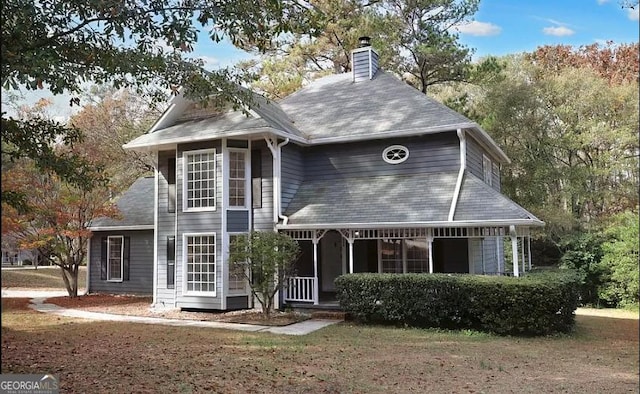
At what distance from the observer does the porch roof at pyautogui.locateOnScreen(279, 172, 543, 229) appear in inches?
445

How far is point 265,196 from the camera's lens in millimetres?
13406

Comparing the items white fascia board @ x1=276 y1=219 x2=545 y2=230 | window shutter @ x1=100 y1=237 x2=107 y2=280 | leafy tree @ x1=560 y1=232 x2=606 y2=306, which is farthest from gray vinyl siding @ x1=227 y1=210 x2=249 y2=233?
leafy tree @ x1=560 y1=232 x2=606 y2=306

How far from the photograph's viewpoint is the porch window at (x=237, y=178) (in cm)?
1336

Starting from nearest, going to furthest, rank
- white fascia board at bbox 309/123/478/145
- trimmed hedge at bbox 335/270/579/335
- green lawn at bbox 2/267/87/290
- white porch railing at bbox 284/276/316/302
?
trimmed hedge at bbox 335/270/579/335 → white fascia board at bbox 309/123/478/145 → white porch railing at bbox 284/276/316/302 → green lawn at bbox 2/267/87/290

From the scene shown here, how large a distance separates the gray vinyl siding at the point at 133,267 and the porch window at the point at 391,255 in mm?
8447

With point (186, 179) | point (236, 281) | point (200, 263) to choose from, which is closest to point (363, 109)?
point (186, 179)

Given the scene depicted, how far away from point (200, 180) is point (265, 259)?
3.20 metres

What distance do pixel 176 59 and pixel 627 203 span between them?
15528 mm

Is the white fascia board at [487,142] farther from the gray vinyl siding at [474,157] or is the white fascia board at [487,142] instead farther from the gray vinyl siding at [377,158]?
the gray vinyl siding at [377,158]

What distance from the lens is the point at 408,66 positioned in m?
22.8

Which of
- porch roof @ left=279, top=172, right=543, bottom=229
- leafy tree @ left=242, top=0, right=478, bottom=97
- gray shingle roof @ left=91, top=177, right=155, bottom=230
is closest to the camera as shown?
porch roof @ left=279, top=172, right=543, bottom=229

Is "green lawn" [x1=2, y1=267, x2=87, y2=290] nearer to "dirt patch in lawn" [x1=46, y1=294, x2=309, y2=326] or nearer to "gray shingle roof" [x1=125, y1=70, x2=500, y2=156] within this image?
"dirt patch in lawn" [x1=46, y1=294, x2=309, y2=326]

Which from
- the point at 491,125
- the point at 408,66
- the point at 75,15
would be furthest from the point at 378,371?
the point at 408,66

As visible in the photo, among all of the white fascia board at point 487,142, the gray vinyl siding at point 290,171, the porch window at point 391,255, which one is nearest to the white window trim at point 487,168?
the white fascia board at point 487,142
